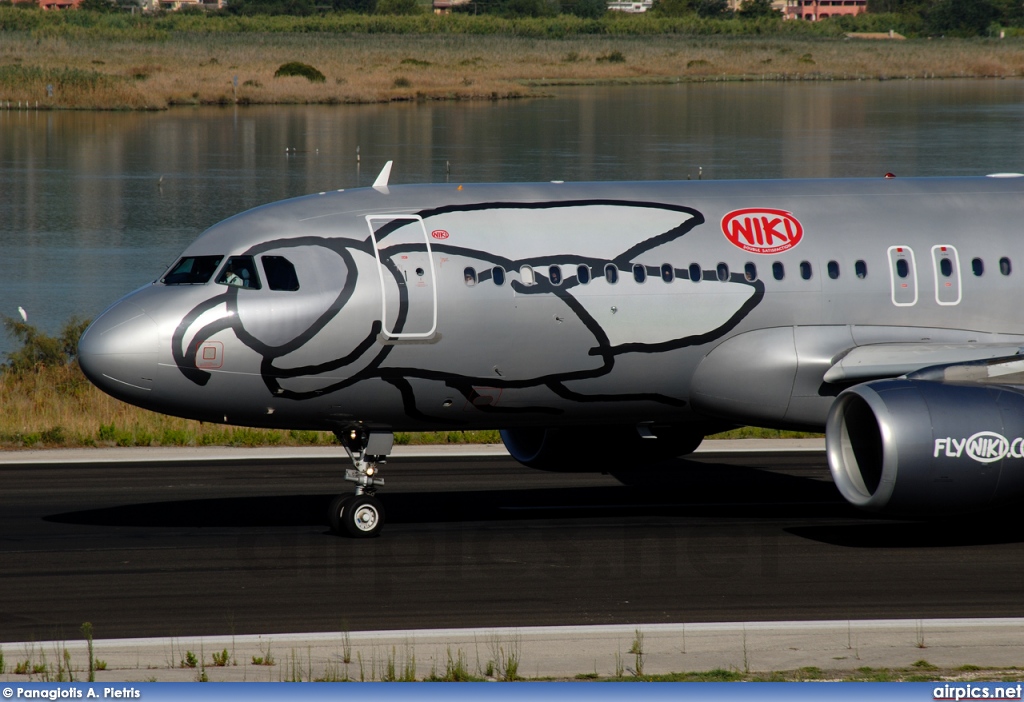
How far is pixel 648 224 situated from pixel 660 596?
4793 millimetres

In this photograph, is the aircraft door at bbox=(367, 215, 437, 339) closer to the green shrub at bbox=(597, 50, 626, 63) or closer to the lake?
the lake

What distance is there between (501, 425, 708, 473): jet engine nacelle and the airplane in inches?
44.4

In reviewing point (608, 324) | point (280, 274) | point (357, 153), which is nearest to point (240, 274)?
point (280, 274)

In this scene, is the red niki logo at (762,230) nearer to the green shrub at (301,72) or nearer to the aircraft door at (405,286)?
the aircraft door at (405,286)

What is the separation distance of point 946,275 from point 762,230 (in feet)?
8.14

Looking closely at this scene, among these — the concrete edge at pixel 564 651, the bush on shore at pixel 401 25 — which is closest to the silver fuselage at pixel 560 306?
the concrete edge at pixel 564 651

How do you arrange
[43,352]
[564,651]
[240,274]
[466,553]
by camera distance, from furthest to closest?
[43,352] < [466,553] < [240,274] < [564,651]

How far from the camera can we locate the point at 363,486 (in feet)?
57.2

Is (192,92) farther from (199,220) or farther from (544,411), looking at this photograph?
(544,411)

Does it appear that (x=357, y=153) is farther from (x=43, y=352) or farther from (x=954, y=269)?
(x=954, y=269)

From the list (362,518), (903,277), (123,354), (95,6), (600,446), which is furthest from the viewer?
(95,6)

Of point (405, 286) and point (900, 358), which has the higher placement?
point (405, 286)

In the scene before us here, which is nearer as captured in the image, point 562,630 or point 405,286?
point 562,630

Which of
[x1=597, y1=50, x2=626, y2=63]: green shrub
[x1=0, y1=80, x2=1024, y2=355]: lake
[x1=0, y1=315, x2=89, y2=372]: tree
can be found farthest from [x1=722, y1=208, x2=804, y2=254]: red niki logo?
[x1=597, y1=50, x2=626, y2=63]: green shrub
